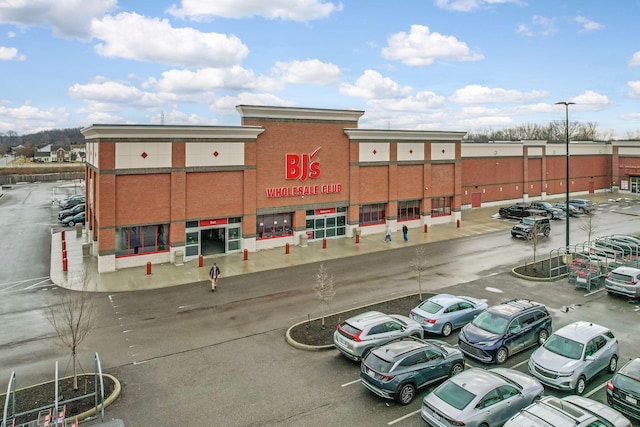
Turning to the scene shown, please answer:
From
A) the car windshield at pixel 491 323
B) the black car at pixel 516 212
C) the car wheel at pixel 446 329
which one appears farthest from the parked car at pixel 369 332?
the black car at pixel 516 212

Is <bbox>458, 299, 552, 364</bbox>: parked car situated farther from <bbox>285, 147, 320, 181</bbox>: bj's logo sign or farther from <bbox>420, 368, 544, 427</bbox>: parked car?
<bbox>285, 147, 320, 181</bbox>: bj's logo sign

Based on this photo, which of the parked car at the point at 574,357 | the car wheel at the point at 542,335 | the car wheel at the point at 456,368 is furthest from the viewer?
the car wheel at the point at 542,335

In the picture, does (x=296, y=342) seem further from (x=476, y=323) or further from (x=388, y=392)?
(x=476, y=323)

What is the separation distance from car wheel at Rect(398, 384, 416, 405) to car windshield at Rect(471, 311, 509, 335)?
14.1ft

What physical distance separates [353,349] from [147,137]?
20.3 meters

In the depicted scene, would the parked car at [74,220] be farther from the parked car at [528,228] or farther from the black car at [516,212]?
the black car at [516,212]

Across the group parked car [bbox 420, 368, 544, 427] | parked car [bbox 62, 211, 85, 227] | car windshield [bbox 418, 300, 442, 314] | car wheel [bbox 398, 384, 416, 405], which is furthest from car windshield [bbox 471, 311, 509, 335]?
parked car [bbox 62, 211, 85, 227]

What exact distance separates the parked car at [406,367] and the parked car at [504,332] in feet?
4.33

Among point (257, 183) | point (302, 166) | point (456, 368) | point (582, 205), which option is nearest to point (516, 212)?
point (582, 205)

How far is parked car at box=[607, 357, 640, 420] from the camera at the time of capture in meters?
11.2

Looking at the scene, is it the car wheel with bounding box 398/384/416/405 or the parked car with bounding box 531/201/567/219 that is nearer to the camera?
the car wheel with bounding box 398/384/416/405

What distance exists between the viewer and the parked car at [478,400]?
10.3m

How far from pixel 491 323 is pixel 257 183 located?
818 inches

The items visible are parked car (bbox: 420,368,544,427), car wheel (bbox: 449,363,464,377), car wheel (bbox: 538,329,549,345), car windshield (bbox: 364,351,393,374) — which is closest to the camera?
parked car (bbox: 420,368,544,427)
